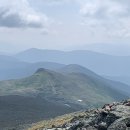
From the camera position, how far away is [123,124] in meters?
53.1

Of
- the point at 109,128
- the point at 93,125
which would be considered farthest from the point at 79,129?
the point at 109,128

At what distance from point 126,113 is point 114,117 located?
1.89 m

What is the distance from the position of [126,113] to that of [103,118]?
384 cm

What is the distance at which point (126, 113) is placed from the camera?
5734 cm

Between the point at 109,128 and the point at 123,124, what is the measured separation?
2.05 metres

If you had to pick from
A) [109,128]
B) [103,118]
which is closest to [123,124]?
[109,128]

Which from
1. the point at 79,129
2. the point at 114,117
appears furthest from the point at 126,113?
the point at 79,129

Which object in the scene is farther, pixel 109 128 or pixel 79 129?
pixel 79 129

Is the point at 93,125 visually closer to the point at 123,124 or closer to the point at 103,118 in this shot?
the point at 103,118

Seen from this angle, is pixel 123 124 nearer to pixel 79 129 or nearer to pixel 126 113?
pixel 126 113

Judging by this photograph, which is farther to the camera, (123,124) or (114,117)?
(114,117)

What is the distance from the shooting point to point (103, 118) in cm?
5941

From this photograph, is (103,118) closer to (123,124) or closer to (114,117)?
(114,117)

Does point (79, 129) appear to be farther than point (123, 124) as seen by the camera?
Yes
